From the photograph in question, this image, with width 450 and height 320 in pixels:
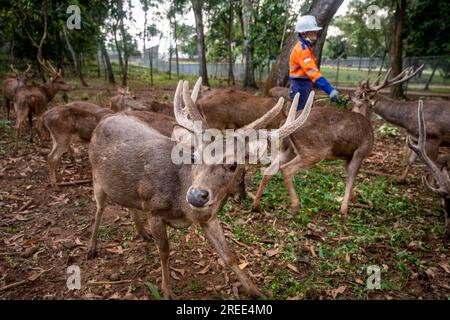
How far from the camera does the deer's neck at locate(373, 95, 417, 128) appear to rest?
7.20 metres

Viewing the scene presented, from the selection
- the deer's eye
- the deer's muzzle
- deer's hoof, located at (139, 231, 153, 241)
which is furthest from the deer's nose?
deer's hoof, located at (139, 231, 153, 241)

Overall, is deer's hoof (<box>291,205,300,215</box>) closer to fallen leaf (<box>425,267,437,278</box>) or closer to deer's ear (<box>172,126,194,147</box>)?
fallen leaf (<box>425,267,437,278</box>)

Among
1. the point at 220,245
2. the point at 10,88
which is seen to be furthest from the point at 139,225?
the point at 10,88

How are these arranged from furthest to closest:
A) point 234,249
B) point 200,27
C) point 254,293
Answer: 1. point 200,27
2. point 234,249
3. point 254,293

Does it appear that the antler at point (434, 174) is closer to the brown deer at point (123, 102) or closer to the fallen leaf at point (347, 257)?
the fallen leaf at point (347, 257)

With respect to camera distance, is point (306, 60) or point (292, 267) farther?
point (306, 60)

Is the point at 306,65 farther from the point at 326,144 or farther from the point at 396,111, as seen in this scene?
the point at 396,111

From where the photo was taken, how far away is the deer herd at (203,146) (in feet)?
10.8

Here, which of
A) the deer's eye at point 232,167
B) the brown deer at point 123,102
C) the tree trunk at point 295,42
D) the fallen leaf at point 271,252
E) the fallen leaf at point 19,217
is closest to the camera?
the deer's eye at point 232,167

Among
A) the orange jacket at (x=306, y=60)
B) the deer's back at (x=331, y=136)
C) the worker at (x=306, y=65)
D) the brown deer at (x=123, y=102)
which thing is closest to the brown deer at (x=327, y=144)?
the deer's back at (x=331, y=136)

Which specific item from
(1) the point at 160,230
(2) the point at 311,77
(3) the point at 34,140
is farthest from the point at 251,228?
(3) the point at 34,140

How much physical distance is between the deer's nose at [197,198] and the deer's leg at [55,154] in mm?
4623

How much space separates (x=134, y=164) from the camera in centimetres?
373

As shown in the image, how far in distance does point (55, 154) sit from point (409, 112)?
7328mm
